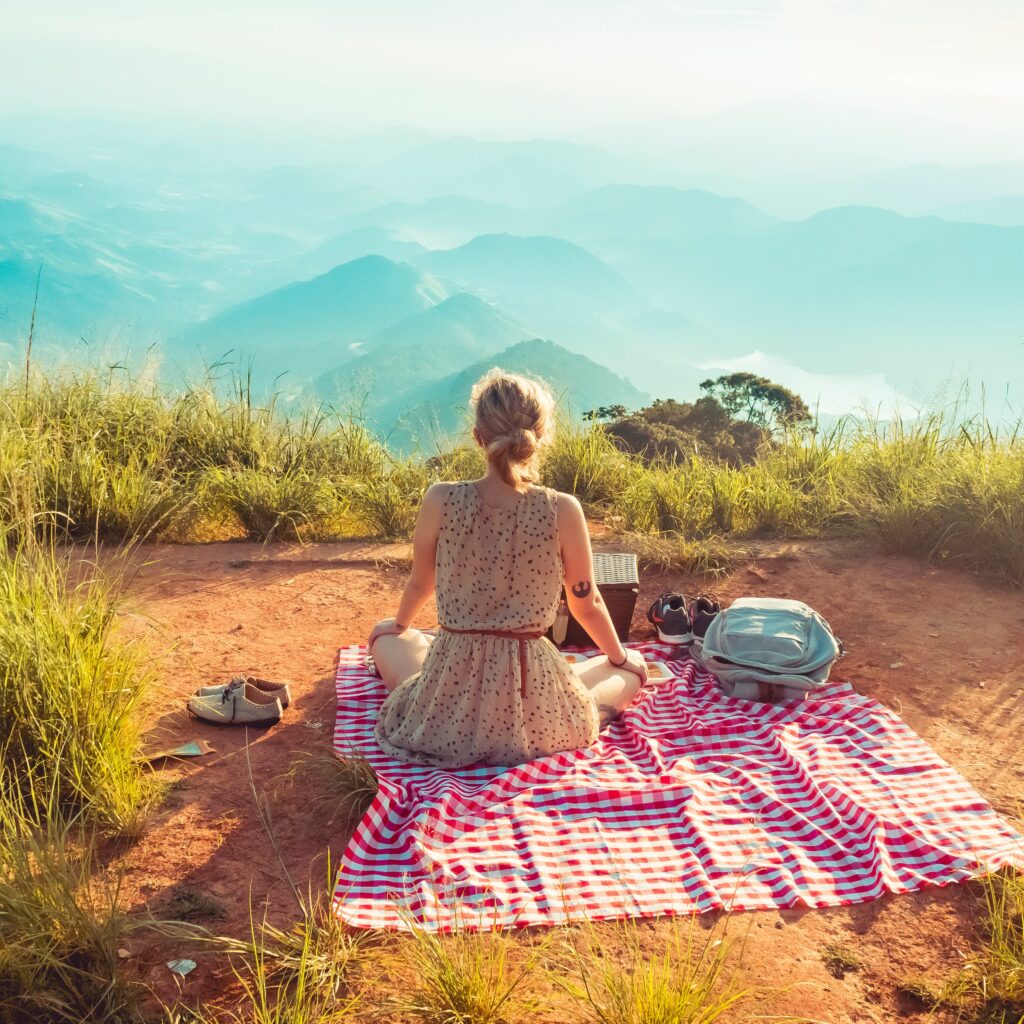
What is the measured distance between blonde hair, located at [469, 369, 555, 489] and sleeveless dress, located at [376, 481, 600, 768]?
0.60ft

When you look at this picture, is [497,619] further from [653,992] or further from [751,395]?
[751,395]

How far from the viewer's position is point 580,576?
3.17 m

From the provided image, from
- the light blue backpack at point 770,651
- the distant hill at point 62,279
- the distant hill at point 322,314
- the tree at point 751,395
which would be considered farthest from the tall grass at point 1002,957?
the distant hill at point 322,314

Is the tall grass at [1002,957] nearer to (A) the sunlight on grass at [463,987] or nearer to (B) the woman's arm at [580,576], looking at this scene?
(A) the sunlight on grass at [463,987]

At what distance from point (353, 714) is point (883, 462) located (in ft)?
13.6

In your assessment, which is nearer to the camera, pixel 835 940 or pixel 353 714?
pixel 835 940

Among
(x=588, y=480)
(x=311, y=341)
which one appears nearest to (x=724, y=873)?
(x=588, y=480)

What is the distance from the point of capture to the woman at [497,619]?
3039 mm

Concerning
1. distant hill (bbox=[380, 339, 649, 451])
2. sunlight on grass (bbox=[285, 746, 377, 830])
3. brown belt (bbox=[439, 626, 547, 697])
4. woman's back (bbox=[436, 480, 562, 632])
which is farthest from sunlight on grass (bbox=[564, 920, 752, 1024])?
distant hill (bbox=[380, 339, 649, 451])

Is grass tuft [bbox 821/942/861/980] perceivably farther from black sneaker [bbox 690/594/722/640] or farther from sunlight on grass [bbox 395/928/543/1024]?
black sneaker [bbox 690/594/722/640]

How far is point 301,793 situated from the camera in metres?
2.97

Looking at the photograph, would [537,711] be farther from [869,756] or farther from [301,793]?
[869,756]

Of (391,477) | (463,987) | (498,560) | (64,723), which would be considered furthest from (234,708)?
(391,477)

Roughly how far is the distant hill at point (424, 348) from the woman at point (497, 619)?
107 m
